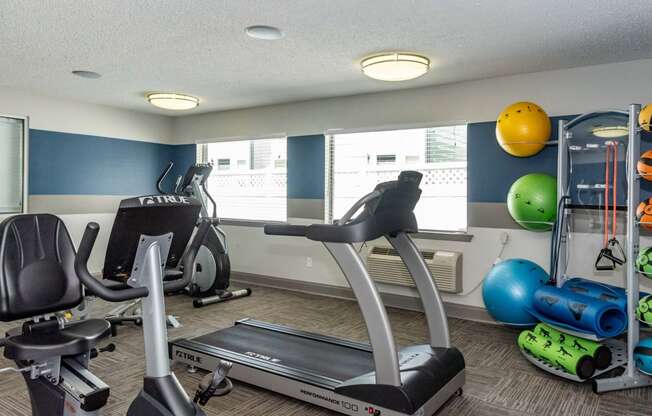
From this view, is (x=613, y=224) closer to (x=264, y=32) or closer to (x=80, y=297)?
(x=264, y=32)

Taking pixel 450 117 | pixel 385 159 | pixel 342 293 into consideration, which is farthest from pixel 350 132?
pixel 342 293

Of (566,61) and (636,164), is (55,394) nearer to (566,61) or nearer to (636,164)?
(636,164)

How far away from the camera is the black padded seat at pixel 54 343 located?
2.04 m

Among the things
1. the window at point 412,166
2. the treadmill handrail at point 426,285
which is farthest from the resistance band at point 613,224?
the treadmill handrail at point 426,285

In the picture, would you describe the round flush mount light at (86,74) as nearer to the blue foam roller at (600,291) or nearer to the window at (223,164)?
the window at (223,164)

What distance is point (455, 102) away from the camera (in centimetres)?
460

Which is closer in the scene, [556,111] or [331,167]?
[556,111]

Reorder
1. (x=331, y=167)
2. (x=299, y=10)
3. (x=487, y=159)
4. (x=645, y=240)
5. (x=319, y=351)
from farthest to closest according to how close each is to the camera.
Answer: (x=331, y=167)
(x=487, y=159)
(x=645, y=240)
(x=319, y=351)
(x=299, y=10)

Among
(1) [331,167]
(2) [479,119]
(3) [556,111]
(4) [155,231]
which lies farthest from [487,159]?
(4) [155,231]

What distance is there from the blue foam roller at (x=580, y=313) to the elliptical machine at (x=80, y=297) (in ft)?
7.72

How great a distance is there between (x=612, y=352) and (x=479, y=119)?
2327 mm

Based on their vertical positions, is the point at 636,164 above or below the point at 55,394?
above

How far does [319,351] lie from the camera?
315cm

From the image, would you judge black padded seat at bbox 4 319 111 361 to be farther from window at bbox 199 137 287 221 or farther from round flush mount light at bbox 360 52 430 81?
window at bbox 199 137 287 221
